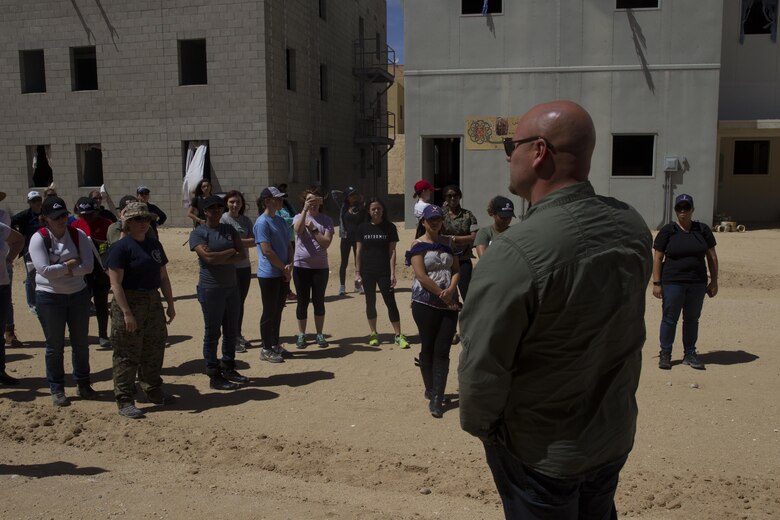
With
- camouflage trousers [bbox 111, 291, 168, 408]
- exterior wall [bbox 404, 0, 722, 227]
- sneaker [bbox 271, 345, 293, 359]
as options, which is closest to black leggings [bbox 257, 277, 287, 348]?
sneaker [bbox 271, 345, 293, 359]

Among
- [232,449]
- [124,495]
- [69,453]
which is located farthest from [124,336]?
[124,495]

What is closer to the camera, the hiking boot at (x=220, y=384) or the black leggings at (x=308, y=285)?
the hiking boot at (x=220, y=384)

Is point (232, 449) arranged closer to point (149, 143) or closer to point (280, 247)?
point (280, 247)

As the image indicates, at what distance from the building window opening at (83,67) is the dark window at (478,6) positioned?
12374 millimetres

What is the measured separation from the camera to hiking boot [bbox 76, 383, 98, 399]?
21.1ft

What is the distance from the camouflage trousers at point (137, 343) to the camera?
585 cm

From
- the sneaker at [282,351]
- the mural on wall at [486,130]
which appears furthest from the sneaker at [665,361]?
the mural on wall at [486,130]

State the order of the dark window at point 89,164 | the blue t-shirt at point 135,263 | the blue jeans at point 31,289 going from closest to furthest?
1. the blue t-shirt at point 135,263
2. the blue jeans at point 31,289
3. the dark window at point 89,164

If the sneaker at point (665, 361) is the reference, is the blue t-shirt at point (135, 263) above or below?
above

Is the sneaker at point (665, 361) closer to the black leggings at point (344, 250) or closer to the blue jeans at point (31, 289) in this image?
the black leggings at point (344, 250)

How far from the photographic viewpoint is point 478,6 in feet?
63.9

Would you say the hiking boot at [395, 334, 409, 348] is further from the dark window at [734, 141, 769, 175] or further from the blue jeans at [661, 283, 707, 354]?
the dark window at [734, 141, 769, 175]

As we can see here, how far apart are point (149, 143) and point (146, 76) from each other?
2.12 metres

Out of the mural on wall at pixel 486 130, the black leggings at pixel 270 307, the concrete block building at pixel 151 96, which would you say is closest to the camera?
the black leggings at pixel 270 307
